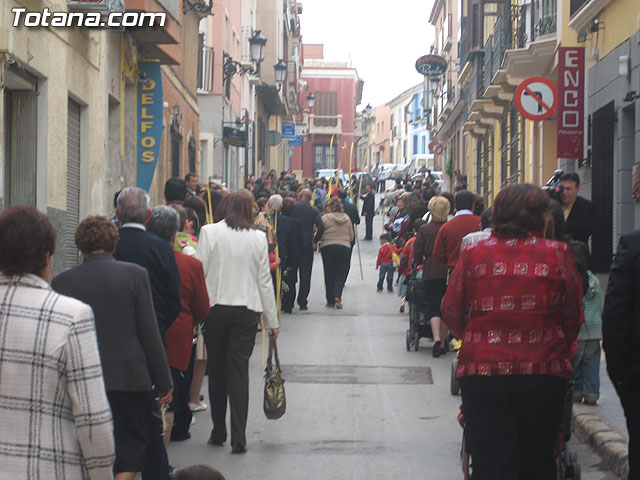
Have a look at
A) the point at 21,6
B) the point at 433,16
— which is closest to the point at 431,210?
the point at 21,6

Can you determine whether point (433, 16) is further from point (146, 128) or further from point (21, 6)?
point (21, 6)

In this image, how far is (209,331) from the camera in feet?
27.3

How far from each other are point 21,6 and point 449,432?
19.0ft

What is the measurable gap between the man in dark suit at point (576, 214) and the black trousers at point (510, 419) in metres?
3.96

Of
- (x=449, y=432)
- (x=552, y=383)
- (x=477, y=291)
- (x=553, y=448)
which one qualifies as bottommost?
(x=449, y=432)

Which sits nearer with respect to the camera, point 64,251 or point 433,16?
point 64,251

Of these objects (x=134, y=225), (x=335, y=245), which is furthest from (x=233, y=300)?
(x=335, y=245)

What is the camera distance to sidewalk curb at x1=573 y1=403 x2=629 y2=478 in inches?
290

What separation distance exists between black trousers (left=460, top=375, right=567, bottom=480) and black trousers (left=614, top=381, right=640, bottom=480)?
0.32 m

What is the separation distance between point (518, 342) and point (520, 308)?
162mm

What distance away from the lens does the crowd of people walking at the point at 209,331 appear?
3.90m

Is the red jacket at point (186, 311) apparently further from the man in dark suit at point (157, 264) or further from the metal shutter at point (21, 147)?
the metal shutter at point (21, 147)

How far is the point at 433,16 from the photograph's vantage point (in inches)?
2490

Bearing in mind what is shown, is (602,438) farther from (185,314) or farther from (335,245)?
(335,245)
